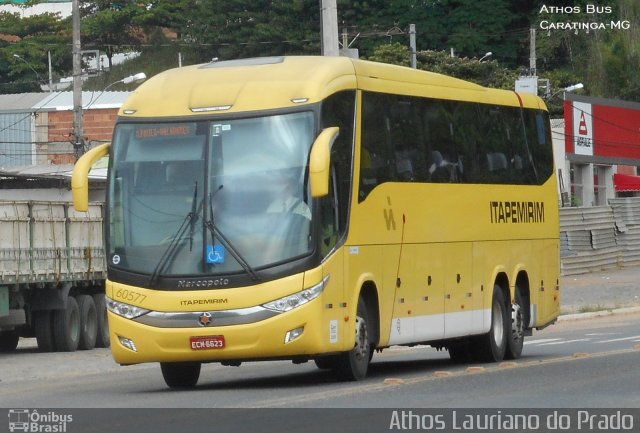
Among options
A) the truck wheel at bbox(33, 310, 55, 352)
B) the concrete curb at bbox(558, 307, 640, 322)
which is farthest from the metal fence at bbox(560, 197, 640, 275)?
the truck wheel at bbox(33, 310, 55, 352)

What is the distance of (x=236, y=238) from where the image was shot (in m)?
16.1

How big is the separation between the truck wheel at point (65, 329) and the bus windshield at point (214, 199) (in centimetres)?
1143

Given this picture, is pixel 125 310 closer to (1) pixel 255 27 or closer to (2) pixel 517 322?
(2) pixel 517 322

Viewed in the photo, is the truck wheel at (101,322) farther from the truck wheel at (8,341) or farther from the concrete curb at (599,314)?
the concrete curb at (599,314)

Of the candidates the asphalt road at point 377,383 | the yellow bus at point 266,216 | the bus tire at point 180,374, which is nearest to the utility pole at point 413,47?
the asphalt road at point 377,383

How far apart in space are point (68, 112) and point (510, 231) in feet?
206

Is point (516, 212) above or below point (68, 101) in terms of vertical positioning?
below

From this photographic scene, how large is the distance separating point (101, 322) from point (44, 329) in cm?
176

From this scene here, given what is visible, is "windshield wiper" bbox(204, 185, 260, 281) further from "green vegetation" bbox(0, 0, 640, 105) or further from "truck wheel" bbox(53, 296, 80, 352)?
"green vegetation" bbox(0, 0, 640, 105)

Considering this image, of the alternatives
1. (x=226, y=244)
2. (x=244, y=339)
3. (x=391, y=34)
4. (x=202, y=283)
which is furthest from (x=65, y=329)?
(x=391, y=34)

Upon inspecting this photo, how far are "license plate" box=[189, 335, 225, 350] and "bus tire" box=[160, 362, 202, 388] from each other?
1417 millimetres
